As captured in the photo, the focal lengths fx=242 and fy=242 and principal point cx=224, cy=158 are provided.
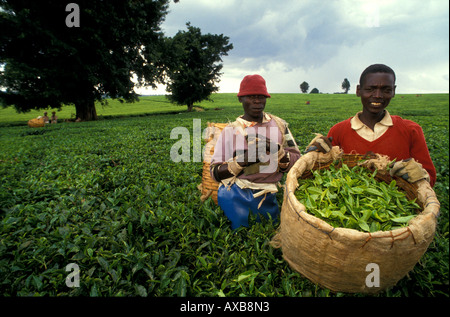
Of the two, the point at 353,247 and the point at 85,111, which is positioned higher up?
the point at 85,111

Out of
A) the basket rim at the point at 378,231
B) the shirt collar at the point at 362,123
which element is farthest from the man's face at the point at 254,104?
the shirt collar at the point at 362,123

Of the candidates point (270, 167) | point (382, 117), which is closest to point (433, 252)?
point (382, 117)

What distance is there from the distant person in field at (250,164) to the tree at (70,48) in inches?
576

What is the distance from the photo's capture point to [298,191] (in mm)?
1981

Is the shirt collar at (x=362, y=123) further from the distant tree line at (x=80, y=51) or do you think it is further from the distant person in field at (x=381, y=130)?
the distant tree line at (x=80, y=51)

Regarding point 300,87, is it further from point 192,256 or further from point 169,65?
point 192,256

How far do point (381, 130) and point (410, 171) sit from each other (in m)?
0.56

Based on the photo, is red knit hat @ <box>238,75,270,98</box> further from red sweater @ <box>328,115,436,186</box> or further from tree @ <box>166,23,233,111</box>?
tree @ <box>166,23,233,111</box>

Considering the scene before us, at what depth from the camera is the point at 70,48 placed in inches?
566

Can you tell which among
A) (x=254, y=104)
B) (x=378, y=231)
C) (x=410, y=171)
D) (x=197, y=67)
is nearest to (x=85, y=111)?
(x=197, y=67)

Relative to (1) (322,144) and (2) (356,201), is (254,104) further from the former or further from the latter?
(2) (356,201)

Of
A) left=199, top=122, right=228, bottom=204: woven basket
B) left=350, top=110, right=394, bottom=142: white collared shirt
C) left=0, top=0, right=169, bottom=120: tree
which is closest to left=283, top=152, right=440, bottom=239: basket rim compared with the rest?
left=350, top=110, right=394, bottom=142: white collared shirt

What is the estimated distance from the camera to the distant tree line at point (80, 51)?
46.9ft

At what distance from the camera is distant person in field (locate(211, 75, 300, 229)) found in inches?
92.0
